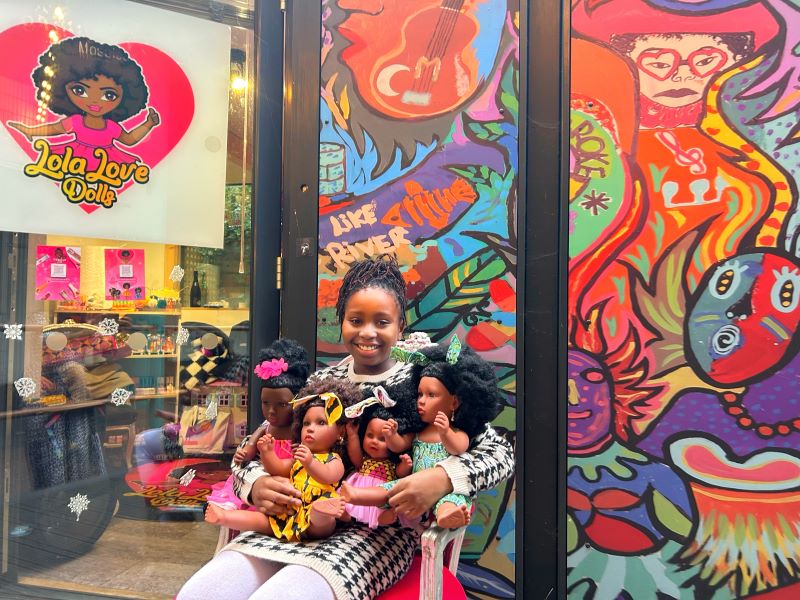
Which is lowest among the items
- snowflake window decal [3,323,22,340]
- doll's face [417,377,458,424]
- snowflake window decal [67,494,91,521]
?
snowflake window decal [67,494,91,521]

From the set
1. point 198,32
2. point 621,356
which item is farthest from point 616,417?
point 198,32

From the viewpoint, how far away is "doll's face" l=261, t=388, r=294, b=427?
1885 millimetres

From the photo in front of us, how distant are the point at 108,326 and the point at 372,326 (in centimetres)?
167

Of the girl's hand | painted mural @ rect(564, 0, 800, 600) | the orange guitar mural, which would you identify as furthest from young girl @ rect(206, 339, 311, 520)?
the orange guitar mural

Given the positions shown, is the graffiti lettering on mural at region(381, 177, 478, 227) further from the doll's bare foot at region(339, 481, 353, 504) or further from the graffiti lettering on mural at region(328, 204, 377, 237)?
the doll's bare foot at region(339, 481, 353, 504)

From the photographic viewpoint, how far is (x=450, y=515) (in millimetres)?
1590

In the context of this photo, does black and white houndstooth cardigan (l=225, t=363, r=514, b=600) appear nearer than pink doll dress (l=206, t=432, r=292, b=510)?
Yes

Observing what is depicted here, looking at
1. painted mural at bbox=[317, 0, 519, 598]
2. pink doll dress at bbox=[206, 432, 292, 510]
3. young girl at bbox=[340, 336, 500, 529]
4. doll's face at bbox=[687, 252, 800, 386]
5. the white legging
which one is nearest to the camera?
the white legging

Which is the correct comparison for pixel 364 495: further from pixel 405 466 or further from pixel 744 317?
pixel 744 317

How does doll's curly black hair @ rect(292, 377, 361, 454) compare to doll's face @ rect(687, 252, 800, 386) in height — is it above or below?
below

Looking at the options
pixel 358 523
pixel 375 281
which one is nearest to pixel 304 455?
pixel 358 523

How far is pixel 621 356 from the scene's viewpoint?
2.29 m

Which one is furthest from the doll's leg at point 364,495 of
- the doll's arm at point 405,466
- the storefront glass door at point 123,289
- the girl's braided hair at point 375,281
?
the storefront glass door at point 123,289

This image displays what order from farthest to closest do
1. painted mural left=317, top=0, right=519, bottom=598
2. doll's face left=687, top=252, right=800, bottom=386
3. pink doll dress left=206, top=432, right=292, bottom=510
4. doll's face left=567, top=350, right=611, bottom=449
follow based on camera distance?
painted mural left=317, top=0, right=519, bottom=598, doll's face left=567, top=350, right=611, bottom=449, doll's face left=687, top=252, right=800, bottom=386, pink doll dress left=206, top=432, right=292, bottom=510
